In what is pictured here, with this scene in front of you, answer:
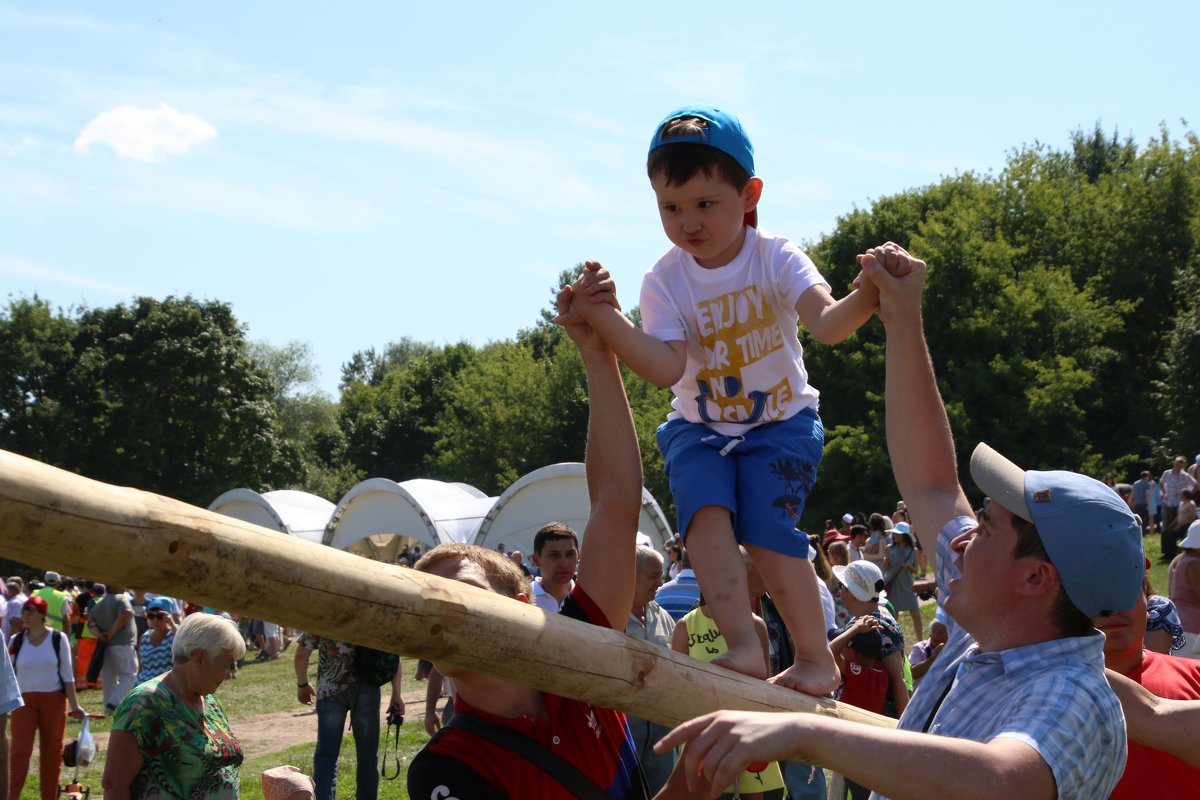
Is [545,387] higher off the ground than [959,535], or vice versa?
[545,387]

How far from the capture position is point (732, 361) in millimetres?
3590

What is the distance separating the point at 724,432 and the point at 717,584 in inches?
19.1

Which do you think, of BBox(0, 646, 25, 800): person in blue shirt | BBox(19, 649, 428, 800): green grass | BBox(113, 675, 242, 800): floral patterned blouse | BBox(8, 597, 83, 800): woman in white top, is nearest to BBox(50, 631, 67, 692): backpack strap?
BBox(8, 597, 83, 800): woman in white top

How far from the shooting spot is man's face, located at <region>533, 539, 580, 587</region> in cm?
757

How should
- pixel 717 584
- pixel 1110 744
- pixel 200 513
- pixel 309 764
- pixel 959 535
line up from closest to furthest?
pixel 200 513 → pixel 1110 744 → pixel 959 535 → pixel 717 584 → pixel 309 764

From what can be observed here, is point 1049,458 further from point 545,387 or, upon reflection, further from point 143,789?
point 143,789

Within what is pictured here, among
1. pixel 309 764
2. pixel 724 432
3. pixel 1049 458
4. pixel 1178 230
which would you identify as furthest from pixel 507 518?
pixel 1178 230

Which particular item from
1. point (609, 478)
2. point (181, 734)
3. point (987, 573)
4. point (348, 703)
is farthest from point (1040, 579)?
point (348, 703)

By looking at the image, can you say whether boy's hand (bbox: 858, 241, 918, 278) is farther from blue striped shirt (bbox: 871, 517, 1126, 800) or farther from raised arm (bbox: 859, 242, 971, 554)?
blue striped shirt (bbox: 871, 517, 1126, 800)

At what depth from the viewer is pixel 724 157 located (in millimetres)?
3451

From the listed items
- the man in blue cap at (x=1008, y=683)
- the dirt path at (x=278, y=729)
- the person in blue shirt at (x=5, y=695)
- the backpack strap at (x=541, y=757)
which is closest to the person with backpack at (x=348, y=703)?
the person in blue shirt at (x=5, y=695)

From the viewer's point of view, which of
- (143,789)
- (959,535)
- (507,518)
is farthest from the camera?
(507,518)

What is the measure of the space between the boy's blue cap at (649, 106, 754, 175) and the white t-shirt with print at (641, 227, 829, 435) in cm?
31

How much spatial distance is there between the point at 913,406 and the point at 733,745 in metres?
1.46
